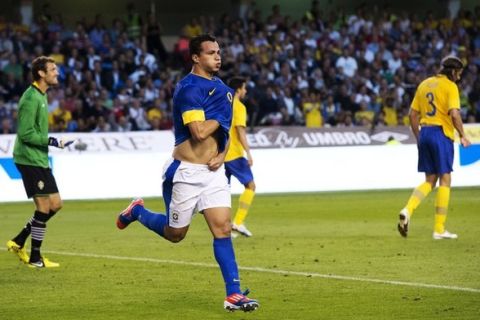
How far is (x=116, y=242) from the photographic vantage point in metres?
15.5

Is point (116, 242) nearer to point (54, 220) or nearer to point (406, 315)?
point (54, 220)

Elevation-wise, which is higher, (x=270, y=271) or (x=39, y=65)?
(x=39, y=65)

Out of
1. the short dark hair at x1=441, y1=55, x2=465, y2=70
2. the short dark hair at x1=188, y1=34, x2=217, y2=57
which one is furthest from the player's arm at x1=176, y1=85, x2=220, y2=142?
the short dark hair at x1=441, y1=55, x2=465, y2=70

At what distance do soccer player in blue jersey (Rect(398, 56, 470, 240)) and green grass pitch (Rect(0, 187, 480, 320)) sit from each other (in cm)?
57

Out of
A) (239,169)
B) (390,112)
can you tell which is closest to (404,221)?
(239,169)

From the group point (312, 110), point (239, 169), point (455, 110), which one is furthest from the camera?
point (312, 110)

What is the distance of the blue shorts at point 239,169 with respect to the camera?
639 inches

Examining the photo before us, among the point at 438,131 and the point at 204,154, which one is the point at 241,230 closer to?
the point at 438,131

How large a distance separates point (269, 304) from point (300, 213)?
10.1m

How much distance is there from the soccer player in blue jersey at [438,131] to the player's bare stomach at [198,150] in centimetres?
597

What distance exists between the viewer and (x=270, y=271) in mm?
12117

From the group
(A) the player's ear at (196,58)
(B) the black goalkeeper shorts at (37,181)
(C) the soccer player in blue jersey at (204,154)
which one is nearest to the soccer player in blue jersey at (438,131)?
(B) the black goalkeeper shorts at (37,181)

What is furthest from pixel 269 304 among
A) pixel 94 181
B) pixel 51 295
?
pixel 94 181

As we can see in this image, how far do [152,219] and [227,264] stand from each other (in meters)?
1.17
